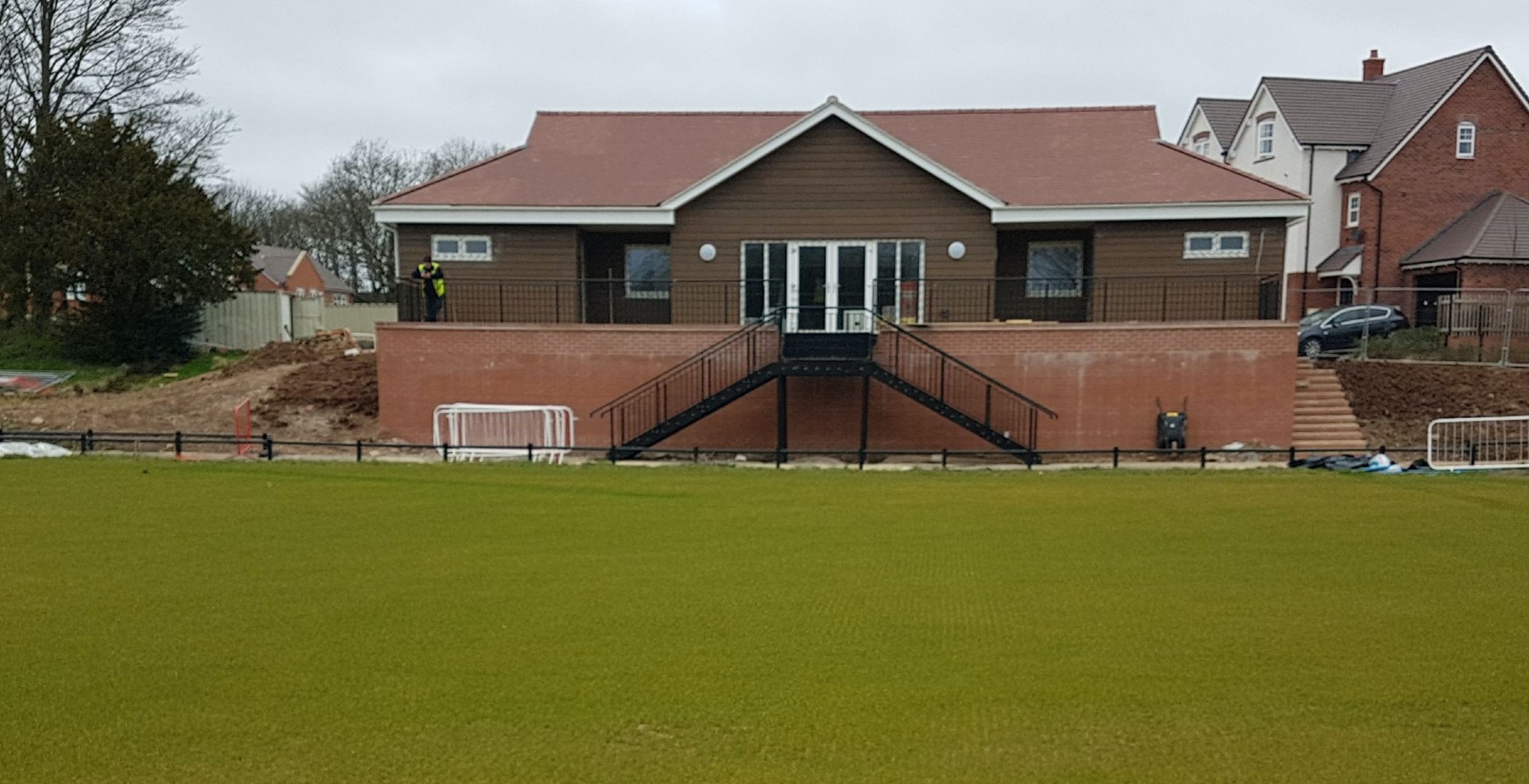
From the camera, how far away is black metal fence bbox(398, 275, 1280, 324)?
2008 centimetres

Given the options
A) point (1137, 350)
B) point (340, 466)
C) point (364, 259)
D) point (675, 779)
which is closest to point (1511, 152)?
point (1137, 350)

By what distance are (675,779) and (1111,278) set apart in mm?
17773

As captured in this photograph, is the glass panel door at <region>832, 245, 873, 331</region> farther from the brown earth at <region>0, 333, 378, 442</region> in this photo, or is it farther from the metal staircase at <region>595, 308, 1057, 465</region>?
the brown earth at <region>0, 333, 378, 442</region>

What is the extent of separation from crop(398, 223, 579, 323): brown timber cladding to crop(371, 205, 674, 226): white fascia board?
1.16 feet

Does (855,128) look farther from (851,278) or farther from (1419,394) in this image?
(1419,394)

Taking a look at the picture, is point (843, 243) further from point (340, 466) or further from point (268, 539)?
point (268, 539)

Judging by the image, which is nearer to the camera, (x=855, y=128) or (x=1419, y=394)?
(x=855, y=128)

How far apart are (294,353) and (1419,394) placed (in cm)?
2530

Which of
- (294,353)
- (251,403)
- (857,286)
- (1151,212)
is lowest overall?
(251,403)

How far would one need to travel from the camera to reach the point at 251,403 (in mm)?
20391

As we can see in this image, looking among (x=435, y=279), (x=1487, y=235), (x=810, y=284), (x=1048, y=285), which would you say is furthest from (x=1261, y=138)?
(x=435, y=279)

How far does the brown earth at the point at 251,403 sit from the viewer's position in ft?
65.0

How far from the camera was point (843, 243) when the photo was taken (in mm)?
20328

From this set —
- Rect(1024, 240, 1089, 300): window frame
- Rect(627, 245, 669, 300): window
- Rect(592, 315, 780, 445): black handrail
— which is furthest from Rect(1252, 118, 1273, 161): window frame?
Rect(592, 315, 780, 445): black handrail
